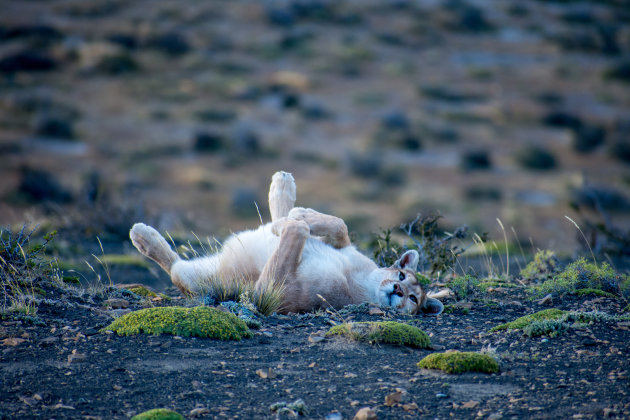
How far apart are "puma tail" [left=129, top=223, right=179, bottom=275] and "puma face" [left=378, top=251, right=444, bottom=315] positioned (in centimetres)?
229

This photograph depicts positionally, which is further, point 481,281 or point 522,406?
point 481,281

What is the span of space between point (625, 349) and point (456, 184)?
929 inches

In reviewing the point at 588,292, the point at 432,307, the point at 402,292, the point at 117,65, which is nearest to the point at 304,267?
the point at 402,292

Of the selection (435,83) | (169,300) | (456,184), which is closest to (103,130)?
(456,184)

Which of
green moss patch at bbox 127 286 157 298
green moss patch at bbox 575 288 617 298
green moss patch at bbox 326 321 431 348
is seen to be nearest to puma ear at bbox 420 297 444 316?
green moss patch at bbox 326 321 431 348

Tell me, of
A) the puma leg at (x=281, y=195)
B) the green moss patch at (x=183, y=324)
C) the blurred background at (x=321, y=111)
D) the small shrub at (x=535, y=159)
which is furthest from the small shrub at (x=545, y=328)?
the small shrub at (x=535, y=159)

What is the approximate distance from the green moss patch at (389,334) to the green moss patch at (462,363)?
416 millimetres

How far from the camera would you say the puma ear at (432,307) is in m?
6.18

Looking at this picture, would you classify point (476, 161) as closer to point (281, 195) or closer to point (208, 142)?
point (208, 142)

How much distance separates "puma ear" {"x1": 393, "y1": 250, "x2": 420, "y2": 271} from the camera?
6.55 meters

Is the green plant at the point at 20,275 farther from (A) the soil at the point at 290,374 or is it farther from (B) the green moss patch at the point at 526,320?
(B) the green moss patch at the point at 526,320

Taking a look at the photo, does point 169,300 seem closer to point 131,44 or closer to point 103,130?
point 103,130

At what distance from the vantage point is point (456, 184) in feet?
91.3

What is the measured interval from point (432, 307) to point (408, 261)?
60 centimetres
